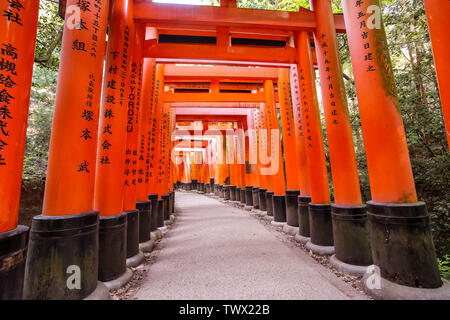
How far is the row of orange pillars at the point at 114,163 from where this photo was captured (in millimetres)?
1821

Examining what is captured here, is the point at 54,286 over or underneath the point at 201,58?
underneath

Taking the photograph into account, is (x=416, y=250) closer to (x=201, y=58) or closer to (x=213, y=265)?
(x=213, y=265)

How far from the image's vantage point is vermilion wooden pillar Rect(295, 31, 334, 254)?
4223 mm

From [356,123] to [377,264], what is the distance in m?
7.26

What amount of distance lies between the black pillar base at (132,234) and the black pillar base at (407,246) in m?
3.84

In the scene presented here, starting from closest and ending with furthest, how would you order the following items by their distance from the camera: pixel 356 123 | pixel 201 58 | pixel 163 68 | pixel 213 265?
1. pixel 213 265
2. pixel 201 58
3. pixel 163 68
4. pixel 356 123

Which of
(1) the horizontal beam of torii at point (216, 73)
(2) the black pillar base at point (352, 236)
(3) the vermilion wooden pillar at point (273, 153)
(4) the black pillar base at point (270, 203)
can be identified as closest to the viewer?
(2) the black pillar base at point (352, 236)

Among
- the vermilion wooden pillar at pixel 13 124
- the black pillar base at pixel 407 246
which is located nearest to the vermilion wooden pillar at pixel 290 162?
the black pillar base at pixel 407 246

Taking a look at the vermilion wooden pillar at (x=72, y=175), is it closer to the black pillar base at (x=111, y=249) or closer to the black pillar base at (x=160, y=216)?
the black pillar base at (x=111, y=249)

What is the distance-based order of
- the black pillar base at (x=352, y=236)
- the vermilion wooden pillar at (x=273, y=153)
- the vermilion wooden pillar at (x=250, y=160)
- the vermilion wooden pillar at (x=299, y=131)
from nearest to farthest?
the black pillar base at (x=352, y=236), the vermilion wooden pillar at (x=299, y=131), the vermilion wooden pillar at (x=273, y=153), the vermilion wooden pillar at (x=250, y=160)

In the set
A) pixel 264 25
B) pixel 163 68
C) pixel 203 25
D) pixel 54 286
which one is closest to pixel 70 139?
pixel 54 286

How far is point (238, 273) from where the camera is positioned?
3.34 metres

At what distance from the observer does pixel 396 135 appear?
106 inches

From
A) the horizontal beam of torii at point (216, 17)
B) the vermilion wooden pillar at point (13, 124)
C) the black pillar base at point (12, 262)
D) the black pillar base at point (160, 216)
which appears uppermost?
the horizontal beam of torii at point (216, 17)
